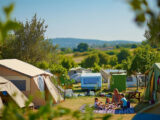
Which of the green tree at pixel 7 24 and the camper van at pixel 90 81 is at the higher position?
the green tree at pixel 7 24

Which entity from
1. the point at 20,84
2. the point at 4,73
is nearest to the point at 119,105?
the point at 20,84

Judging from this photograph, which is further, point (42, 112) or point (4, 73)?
point (4, 73)

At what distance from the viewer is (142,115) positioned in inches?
169

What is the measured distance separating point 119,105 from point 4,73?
5.22m

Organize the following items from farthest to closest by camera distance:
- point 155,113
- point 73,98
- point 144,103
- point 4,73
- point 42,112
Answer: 1. point 73,98
2. point 144,103
3. point 4,73
4. point 155,113
5. point 42,112

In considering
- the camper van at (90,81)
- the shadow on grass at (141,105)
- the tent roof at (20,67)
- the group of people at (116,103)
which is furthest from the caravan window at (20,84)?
the camper van at (90,81)

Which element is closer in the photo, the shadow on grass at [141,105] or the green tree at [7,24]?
the green tree at [7,24]

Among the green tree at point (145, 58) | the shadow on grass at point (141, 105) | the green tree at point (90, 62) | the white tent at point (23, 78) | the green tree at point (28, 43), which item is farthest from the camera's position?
the green tree at point (90, 62)

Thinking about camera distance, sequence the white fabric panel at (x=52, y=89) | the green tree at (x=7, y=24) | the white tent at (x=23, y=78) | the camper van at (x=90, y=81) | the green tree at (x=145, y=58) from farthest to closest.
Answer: the camper van at (x=90, y=81) < the green tree at (x=145, y=58) < the white fabric panel at (x=52, y=89) < the white tent at (x=23, y=78) < the green tree at (x=7, y=24)

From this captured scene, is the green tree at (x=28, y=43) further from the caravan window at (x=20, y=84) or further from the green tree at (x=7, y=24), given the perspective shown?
the green tree at (x=7, y=24)

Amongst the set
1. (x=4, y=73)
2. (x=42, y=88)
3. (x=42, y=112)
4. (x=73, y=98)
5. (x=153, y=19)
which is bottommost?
(x=73, y=98)

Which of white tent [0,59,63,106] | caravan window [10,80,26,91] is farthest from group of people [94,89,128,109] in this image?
caravan window [10,80,26,91]

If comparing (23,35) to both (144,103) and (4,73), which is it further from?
(144,103)

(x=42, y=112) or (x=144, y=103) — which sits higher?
(x=42, y=112)
